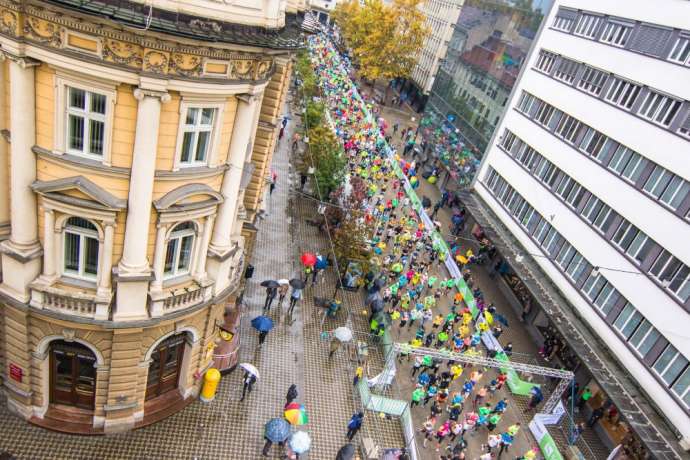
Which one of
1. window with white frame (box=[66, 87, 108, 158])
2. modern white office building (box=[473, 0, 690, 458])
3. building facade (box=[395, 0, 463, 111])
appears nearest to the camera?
window with white frame (box=[66, 87, 108, 158])

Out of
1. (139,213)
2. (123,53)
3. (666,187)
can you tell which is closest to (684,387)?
(666,187)

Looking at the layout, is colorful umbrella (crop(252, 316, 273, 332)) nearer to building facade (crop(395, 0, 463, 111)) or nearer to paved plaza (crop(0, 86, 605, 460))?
paved plaza (crop(0, 86, 605, 460))

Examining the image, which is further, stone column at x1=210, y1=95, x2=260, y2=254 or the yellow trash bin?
the yellow trash bin

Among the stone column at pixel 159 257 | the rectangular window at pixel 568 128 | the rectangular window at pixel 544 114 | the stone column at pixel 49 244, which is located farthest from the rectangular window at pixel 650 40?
the stone column at pixel 49 244

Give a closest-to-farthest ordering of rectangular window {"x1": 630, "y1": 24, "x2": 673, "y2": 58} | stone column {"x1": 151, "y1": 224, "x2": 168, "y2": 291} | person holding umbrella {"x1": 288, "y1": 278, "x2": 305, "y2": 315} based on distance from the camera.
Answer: stone column {"x1": 151, "y1": 224, "x2": 168, "y2": 291} → rectangular window {"x1": 630, "y1": 24, "x2": 673, "y2": 58} → person holding umbrella {"x1": 288, "y1": 278, "x2": 305, "y2": 315}

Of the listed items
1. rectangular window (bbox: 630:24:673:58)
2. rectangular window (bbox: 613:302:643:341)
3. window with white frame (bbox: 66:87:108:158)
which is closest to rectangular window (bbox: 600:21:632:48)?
rectangular window (bbox: 630:24:673:58)

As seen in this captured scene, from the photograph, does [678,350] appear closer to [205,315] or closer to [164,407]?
[205,315]

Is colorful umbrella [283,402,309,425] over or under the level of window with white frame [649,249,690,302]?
under

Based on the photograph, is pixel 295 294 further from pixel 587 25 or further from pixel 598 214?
pixel 587 25
